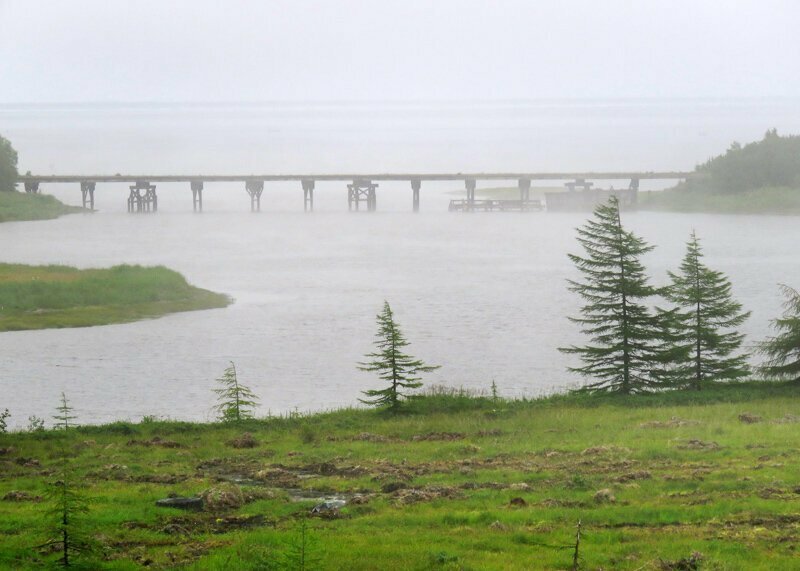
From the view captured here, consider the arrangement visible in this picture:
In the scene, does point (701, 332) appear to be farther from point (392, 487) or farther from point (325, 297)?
point (325, 297)

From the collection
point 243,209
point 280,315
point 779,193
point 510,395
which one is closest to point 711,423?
point 510,395

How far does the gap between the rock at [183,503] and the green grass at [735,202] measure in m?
97.8

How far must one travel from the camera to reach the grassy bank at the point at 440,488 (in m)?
14.3

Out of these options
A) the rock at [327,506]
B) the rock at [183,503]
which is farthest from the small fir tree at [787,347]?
the rock at [183,503]

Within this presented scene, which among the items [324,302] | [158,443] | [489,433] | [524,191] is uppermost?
[524,191]

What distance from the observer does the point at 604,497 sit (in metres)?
17.3

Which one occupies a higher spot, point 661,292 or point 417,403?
point 661,292

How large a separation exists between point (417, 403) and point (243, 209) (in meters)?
104

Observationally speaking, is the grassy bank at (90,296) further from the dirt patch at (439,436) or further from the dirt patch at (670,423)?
the dirt patch at (670,423)

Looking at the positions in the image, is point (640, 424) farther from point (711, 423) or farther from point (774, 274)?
point (774, 274)

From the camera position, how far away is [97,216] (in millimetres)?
116062

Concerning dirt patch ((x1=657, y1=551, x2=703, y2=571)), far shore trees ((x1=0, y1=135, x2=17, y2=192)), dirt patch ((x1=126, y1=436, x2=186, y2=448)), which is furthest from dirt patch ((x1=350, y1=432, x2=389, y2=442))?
far shore trees ((x1=0, y1=135, x2=17, y2=192))

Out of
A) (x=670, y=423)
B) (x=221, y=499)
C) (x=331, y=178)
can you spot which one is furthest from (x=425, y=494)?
(x=331, y=178)

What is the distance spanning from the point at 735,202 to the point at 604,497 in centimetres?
9830
